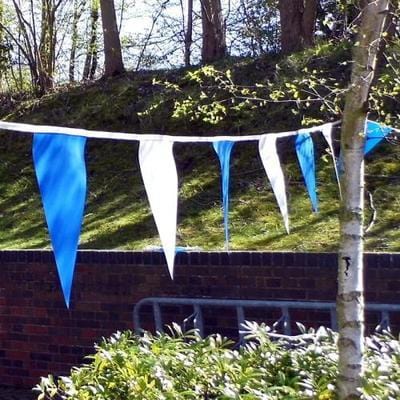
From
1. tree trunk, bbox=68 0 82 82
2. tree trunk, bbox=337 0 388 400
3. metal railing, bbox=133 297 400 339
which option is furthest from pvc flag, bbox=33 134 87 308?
tree trunk, bbox=68 0 82 82

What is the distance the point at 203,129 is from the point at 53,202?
887cm

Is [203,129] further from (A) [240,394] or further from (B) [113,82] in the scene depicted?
(A) [240,394]

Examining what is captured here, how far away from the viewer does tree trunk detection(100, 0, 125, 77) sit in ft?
54.4

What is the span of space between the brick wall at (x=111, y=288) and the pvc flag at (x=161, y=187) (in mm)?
1697

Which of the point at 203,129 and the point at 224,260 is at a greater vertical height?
the point at 203,129

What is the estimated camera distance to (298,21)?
48.8ft

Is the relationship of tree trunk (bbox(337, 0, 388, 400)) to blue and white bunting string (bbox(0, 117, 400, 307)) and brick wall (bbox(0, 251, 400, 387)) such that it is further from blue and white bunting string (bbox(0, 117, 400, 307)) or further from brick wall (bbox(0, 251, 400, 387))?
brick wall (bbox(0, 251, 400, 387))

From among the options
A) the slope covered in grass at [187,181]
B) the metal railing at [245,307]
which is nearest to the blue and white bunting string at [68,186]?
the metal railing at [245,307]

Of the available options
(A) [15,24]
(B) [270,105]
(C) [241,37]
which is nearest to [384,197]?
(B) [270,105]

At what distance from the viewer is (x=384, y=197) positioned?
34.2 feet

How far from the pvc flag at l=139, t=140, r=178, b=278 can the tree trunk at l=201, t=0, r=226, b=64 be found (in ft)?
36.0

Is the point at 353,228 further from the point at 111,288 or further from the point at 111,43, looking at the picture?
the point at 111,43

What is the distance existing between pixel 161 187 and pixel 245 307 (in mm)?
1820

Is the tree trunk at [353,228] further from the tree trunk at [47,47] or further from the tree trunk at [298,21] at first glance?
the tree trunk at [47,47]
